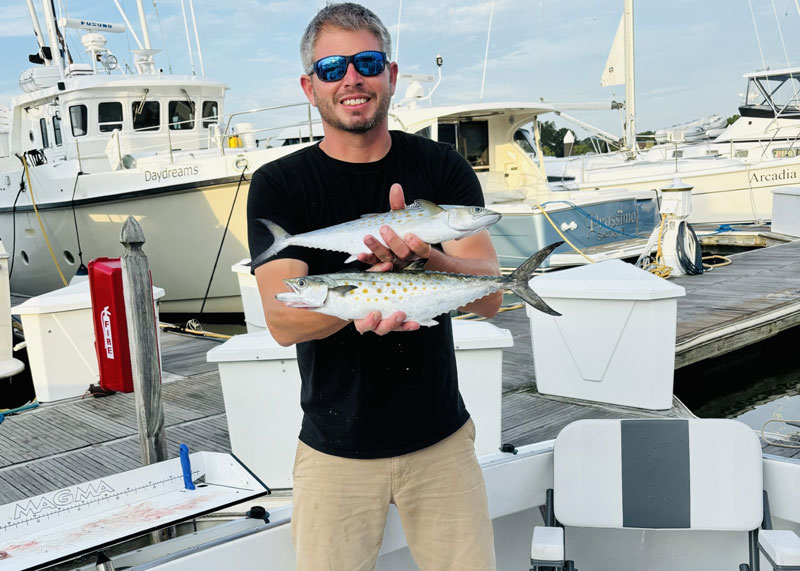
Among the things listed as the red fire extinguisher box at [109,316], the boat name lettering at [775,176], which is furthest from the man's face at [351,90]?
the boat name lettering at [775,176]

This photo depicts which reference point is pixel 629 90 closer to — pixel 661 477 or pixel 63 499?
pixel 661 477

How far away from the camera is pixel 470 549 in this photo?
1.97m

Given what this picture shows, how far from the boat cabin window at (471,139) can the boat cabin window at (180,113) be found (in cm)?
509

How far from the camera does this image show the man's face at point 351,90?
179 cm

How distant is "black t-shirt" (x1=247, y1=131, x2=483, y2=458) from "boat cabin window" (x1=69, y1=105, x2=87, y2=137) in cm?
1265

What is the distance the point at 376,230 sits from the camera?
67.2 inches

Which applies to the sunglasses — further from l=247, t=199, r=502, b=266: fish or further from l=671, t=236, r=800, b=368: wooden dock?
l=671, t=236, r=800, b=368: wooden dock

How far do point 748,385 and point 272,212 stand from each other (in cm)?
808

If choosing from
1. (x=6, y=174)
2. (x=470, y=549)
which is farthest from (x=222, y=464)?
(x=6, y=174)

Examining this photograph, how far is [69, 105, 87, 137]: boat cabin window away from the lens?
12898 millimetres

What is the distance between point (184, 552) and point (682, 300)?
25.8 ft

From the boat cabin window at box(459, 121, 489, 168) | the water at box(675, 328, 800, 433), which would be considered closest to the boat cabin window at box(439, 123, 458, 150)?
the boat cabin window at box(459, 121, 489, 168)

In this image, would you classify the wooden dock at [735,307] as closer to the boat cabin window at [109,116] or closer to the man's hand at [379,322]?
the man's hand at [379,322]

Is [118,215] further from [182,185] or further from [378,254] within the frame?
[378,254]
